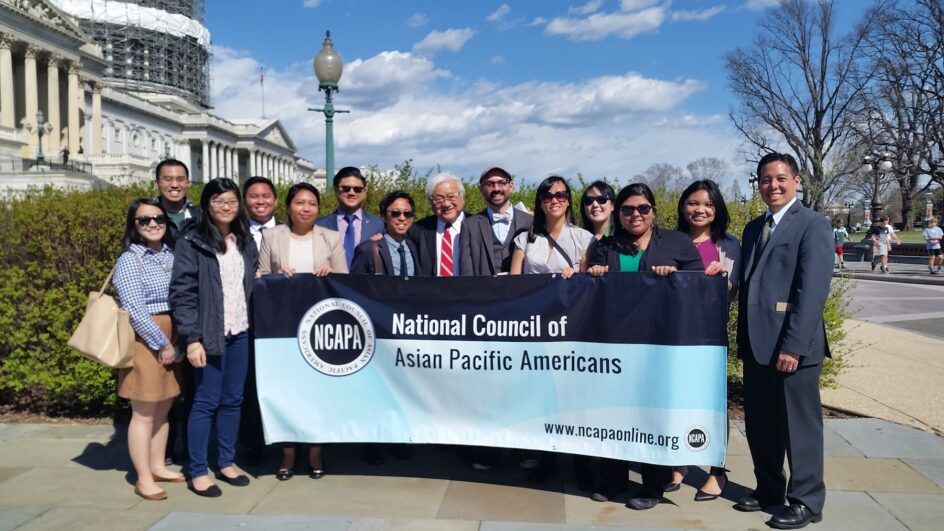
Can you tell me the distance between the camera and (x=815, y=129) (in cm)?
4188

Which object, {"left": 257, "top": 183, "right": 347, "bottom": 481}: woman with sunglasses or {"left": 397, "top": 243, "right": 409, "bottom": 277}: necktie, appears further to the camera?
{"left": 397, "top": 243, "right": 409, "bottom": 277}: necktie

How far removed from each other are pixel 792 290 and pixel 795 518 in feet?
4.32

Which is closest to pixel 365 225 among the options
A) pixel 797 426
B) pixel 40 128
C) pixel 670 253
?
pixel 670 253

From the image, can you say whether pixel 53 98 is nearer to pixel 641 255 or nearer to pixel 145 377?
pixel 145 377

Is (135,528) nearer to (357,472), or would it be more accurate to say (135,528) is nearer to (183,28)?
(357,472)

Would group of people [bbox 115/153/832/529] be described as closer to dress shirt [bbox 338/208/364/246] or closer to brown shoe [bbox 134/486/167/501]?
brown shoe [bbox 134/486/167/501]

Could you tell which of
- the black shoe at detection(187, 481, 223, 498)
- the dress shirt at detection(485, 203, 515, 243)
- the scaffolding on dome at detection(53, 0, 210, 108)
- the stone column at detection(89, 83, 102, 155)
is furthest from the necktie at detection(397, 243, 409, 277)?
the scaffolding on dome at detection(53, 0, 210, 108)

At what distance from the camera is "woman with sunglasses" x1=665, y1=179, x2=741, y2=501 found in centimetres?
464

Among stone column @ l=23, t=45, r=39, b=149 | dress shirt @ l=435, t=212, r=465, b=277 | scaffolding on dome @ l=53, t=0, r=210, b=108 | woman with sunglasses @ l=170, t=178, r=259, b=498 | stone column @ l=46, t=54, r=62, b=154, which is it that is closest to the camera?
woman with sunglasses @ l=170, t=178, r=259, b=498

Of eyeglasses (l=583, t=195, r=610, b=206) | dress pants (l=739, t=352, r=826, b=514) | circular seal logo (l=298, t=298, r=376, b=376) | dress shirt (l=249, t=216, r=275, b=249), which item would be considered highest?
eyeglasses (l=583, t=195, r=610, b=206)

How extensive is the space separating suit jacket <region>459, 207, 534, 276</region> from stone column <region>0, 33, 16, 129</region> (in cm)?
6097

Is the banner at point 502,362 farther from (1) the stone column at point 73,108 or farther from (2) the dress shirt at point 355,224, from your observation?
(1) the stone column at point 73,108

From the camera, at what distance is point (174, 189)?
554 cm

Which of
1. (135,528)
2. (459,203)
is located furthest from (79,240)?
(459,203)
